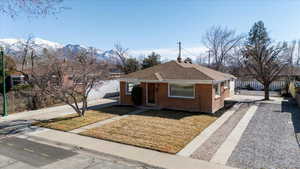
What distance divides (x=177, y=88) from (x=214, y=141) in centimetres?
666

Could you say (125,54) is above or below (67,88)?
above

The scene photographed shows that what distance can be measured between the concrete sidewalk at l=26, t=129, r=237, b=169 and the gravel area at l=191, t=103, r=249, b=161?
1.54ft

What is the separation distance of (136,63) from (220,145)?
25.4 metres

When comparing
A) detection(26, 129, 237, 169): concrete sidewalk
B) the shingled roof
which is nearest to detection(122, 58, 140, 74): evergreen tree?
the shingled roof

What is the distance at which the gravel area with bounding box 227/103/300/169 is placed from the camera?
578 centimetres

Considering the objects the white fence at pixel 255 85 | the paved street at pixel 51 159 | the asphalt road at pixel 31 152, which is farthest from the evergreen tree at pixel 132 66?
the paved street at pixel 51 159

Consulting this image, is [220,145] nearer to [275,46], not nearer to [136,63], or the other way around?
[275,46]

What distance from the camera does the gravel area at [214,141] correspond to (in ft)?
20.8

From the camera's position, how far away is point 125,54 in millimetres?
39812

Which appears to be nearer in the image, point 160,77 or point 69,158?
point 69,158

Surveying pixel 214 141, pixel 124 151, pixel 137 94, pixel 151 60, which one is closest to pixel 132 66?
pixel 151 60

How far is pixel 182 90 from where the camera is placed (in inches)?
544

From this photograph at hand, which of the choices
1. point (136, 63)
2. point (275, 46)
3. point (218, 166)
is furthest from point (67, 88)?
point (136, 63)

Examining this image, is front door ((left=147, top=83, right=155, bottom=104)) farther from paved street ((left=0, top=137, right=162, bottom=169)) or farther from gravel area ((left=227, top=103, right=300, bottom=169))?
paved street ((left=0, top=137, right=162, bottom=169))
